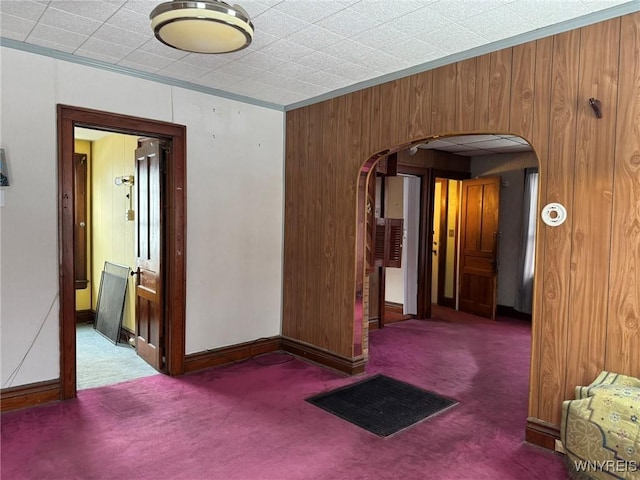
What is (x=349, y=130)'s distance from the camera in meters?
3.95

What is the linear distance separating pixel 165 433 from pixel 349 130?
2.78 metres

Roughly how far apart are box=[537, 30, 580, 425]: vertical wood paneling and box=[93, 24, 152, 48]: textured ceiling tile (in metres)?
2.58

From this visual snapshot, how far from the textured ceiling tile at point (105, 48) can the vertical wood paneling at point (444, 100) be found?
7.28 feet

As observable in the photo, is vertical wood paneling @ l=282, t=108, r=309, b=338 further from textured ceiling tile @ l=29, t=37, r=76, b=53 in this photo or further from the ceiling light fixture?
the ceiling light fixture

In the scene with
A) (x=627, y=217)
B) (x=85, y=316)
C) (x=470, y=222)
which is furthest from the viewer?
(x=470, y=222)

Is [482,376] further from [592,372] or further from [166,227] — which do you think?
[166,227]

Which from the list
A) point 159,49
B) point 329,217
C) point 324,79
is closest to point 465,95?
point 324,79

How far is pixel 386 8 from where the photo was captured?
246cm

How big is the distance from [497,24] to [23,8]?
2.76 m

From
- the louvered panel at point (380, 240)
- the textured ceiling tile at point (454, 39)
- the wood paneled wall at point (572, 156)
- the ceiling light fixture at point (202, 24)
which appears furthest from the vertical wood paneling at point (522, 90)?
the louvered panel at point (380, 240)

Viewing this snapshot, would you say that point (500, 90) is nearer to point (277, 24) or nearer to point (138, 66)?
point (277, 24)

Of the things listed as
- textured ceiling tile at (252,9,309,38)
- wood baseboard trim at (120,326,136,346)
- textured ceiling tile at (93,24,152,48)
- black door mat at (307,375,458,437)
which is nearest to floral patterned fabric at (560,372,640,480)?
black door mat at (307,375,458,437)

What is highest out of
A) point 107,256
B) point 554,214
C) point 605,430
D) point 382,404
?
point 554,214

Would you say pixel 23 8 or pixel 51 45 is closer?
pixel 23 8
